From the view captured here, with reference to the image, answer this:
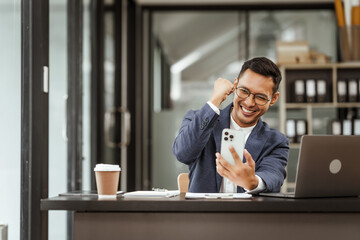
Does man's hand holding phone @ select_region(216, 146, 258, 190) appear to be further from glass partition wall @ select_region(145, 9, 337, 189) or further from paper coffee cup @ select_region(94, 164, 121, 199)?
glass partition wall @ select_region(145, 9, 337, 189)

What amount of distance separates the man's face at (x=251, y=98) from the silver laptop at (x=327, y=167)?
0.50m

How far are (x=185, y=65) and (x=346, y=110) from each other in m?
1.78

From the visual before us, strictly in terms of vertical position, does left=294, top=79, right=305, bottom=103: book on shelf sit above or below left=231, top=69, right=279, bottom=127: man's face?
above

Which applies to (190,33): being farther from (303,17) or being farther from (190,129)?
(190,129)

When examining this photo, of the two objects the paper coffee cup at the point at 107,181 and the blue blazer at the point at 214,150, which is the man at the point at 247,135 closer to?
the blue blazer at the point at 214,150

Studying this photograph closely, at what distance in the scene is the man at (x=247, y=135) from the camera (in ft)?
7.63

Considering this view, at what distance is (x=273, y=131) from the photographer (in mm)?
2520

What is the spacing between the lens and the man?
7.63 feet

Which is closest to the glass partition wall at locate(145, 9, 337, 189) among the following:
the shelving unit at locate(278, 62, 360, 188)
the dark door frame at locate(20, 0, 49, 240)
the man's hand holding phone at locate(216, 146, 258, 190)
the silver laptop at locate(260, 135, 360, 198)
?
the shelving unit at locate(278, 62, 360, 188)

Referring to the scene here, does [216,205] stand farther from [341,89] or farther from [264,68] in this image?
[341,89]

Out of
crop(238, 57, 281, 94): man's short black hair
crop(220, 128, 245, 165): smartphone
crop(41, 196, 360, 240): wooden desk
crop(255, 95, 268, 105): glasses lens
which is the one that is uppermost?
crop(238, 57, 281, 94): man's short black hair

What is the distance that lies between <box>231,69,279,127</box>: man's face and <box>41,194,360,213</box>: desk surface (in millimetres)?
611

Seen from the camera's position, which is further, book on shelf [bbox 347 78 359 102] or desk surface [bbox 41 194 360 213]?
book on shelf [bbox 347 78 359 102]

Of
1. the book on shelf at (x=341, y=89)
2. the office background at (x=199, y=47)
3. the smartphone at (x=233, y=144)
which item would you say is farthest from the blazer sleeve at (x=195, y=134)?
the office background at (x=199, y=47)
